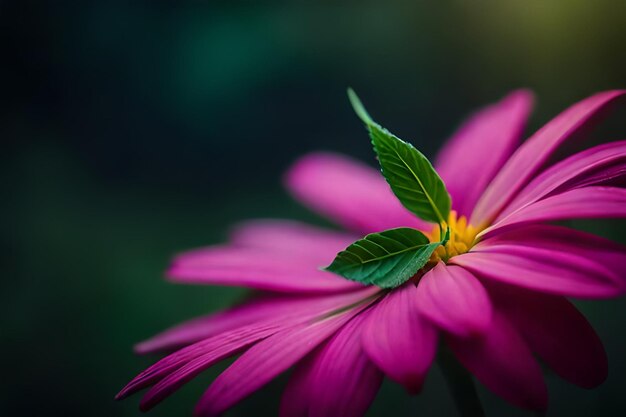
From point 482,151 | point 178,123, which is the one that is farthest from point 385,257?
point 178,123

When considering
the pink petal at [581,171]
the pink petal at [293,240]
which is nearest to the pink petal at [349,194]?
the pink petal at [293,240]

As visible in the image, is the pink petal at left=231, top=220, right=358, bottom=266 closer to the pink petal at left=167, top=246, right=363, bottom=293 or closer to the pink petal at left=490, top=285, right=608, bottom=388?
the pink petal at left=167, top=246, right=363, bottom=293

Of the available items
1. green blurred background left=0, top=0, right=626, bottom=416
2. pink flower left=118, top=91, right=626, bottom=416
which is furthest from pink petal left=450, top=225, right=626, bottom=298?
green blurred background left=0, top=0, right=626, bottom=416

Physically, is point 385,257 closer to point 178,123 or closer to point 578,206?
point 578,206

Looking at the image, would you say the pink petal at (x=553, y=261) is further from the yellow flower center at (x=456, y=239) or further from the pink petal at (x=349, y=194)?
the pink petal at (x=349, y=194)

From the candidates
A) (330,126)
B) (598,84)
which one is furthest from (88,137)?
(598,84)

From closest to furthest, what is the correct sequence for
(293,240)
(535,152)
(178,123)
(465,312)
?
1. (465,312)
2. (535,152)
3. (293,240)
4. (178,123)
